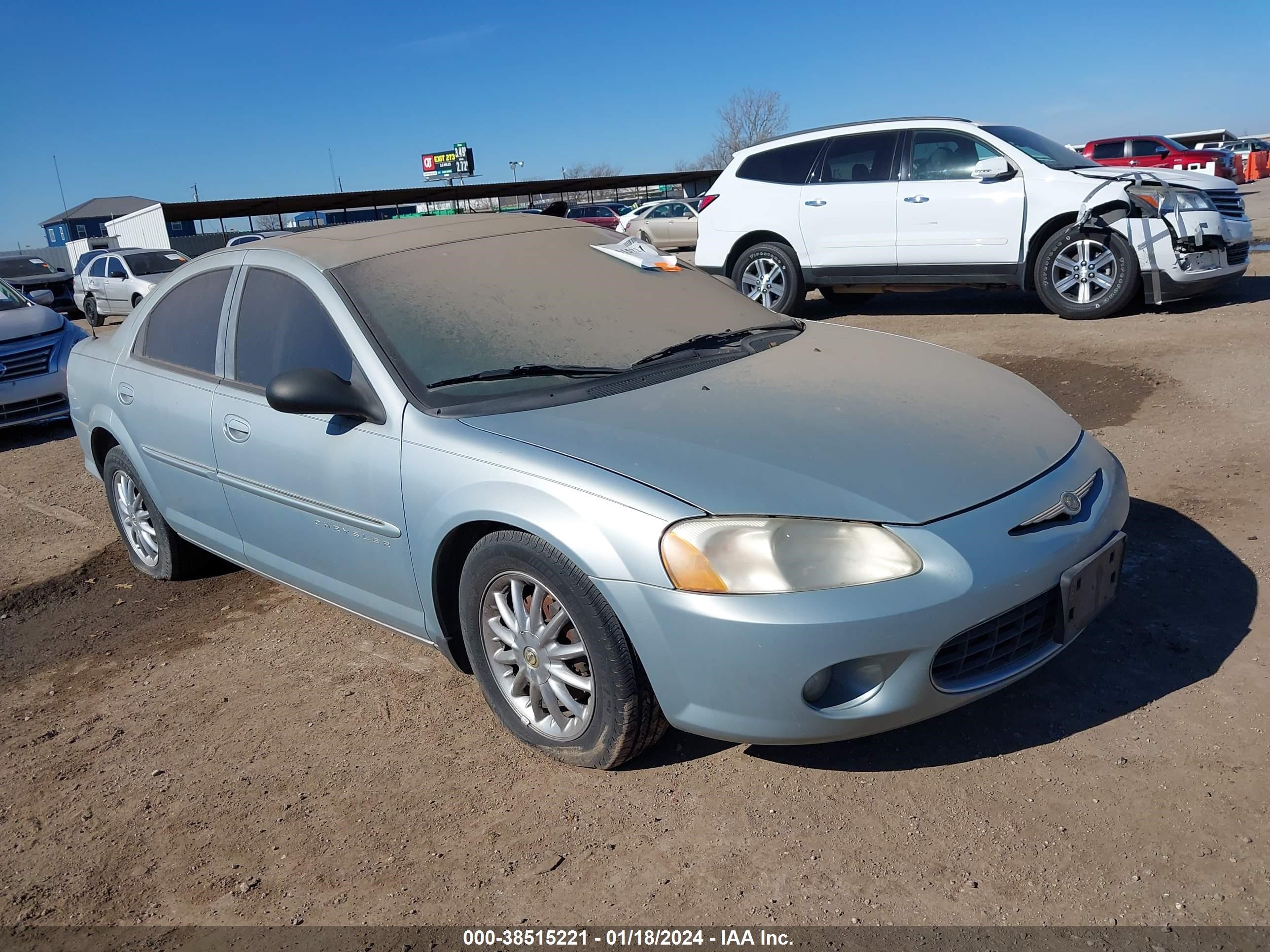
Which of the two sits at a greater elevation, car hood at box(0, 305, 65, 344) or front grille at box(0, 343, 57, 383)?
car hood at box(0, 305, 65, 344)

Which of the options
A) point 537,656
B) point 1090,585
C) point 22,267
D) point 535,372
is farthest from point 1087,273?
point 22,267

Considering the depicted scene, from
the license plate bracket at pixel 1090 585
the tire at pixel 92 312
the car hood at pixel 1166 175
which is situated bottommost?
the tire at pixel 92 312

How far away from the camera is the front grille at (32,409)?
8539 millimetres

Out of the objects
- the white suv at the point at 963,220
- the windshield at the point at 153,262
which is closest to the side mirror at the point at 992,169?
the white suv at the point at 963,220

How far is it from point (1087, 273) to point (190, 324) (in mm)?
7280

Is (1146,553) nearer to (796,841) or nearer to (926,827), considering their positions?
(926,827)

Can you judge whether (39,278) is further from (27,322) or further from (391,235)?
(391,235)

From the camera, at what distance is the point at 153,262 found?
18.7 meters

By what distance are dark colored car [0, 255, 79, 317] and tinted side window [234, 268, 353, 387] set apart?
19.4 metres

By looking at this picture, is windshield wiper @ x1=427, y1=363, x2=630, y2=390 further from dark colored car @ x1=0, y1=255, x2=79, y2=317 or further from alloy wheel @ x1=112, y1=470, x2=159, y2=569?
dark colored car @ x1=0, y1=255, x2=79, y2=317

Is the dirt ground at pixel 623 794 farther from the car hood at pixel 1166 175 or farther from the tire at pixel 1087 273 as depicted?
the car hood at pixel 1166 175

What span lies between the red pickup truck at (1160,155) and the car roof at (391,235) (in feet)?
79.3

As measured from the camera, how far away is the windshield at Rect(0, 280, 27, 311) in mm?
9242

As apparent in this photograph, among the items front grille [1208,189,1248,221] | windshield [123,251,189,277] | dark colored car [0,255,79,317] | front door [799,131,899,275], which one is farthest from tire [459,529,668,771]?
dark colored car [0,255,79,317]
